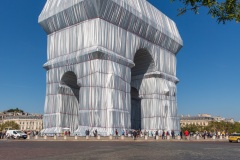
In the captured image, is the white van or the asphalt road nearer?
the asphalt road

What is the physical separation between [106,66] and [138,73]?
1461 cm

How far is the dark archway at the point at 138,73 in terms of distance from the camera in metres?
54.2

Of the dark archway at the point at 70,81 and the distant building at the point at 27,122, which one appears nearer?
the dark archway at the point at 70,81

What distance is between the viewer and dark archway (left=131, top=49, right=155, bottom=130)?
5420cm

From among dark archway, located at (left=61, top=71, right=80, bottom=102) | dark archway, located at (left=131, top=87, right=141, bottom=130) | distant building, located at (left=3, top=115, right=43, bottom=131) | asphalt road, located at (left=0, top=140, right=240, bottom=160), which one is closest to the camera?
asphalt road, located at (left=0, top=140, right=240, bottom=160)

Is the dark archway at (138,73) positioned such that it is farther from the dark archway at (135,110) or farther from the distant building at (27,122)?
the distant building at (27,122)

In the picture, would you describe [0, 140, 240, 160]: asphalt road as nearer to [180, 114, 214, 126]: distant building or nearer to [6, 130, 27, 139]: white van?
[6, 130, 27, 139]: white van

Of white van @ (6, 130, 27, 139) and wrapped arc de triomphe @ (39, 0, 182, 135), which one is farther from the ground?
wrapped arc de triomphe @ (39, 0, 182, 135)

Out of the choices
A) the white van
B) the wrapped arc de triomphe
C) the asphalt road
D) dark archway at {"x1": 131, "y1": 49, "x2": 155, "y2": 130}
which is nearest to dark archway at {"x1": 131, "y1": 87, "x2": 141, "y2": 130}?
dark archway at {"x1": 131, "y1": 49, "x2": 155, "y2": 130}

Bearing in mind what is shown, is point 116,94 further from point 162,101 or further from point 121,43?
point 162,101

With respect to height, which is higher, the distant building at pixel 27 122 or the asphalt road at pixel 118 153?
the asphalt road at pixel 118 153

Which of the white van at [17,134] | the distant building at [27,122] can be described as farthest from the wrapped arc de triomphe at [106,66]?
the distant building at [27,122]

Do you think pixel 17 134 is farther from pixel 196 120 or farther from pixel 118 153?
pixel 196 120

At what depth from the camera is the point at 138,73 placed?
56.4 m
